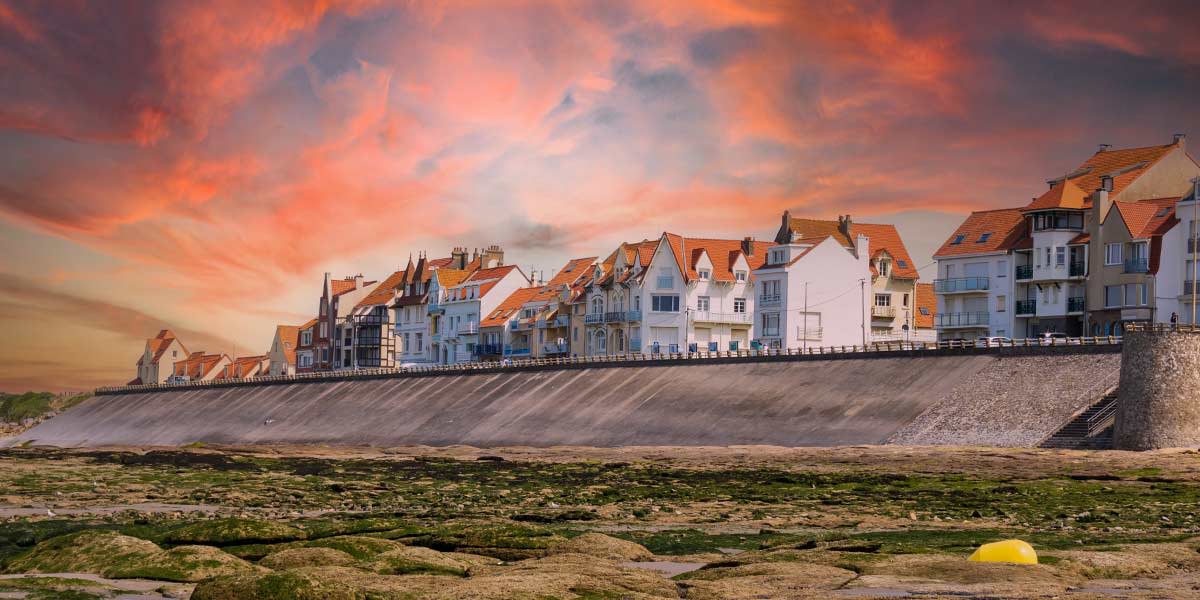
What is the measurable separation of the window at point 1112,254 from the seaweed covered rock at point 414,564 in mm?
69204

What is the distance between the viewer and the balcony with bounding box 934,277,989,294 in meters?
94.7

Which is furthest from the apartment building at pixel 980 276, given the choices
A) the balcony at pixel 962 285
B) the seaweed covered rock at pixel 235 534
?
the seaweed covered rock at pixel 235 534

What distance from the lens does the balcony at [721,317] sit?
109938mm

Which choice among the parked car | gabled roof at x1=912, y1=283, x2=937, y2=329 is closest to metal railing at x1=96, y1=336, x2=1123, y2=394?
the parked car

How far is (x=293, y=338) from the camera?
637ft

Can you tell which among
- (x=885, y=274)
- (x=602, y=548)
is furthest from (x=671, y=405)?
(x=602, y=548)

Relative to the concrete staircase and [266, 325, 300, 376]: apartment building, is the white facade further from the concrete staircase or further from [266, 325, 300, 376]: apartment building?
[266, 325, 300, 376]: apartment building

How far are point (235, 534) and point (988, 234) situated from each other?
7949 centimetres

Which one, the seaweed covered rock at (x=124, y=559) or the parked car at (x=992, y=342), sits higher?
the parked car at (x=992, y=342)

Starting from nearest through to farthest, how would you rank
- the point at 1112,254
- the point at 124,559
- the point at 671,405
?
the point at 124,559 → the point at 671,405 → the point at 1112,254

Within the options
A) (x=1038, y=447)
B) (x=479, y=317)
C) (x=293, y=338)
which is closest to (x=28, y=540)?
(x=1038, y=447)

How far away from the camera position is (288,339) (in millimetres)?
193375

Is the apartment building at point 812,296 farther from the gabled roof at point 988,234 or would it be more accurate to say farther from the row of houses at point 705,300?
the gabled roof at point 988,234

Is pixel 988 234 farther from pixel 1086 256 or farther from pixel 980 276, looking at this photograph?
pixel 1086 256
